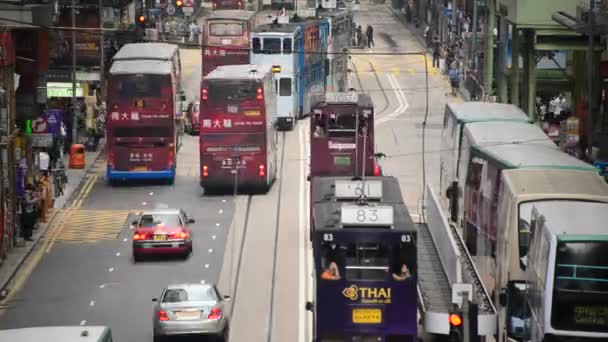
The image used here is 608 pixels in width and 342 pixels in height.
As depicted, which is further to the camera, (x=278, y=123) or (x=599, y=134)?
(x=278, y=123)

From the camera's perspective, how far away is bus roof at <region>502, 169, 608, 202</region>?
30.9 metres

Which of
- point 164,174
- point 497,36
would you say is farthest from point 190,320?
point 497,36

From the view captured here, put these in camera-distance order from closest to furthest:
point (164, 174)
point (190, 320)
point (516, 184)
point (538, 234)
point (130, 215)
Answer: point (538, 234) < point (516, 184) < point (190, 320) < point (130, 215) < point (164, 174)

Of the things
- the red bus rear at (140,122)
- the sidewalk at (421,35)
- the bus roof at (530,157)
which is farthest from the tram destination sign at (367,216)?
the sidewalk at (421,35)

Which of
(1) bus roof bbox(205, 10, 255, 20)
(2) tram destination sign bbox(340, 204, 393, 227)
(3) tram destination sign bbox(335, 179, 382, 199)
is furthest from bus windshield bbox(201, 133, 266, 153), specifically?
(2) tram destination sign bbox(340, 204, 393, 227)

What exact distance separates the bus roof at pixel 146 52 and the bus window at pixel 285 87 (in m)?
6.68

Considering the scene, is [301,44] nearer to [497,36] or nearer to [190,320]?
[497,36]

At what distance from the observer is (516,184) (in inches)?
1252

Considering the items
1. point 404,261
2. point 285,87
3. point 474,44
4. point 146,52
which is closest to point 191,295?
point 404,261

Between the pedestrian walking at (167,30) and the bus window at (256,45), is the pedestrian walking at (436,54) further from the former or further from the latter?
the bus window at (256,45)

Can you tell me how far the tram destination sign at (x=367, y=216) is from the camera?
30.1 metres

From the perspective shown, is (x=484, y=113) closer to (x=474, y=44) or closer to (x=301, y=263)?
(x=301, y=263)

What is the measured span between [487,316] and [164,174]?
30.5m

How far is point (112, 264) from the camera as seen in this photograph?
4638 centimetres
